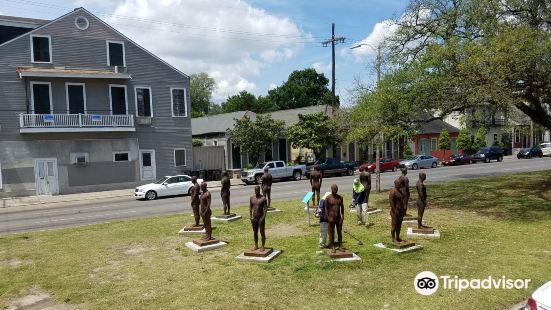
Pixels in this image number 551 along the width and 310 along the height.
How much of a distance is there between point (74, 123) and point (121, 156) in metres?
3.83

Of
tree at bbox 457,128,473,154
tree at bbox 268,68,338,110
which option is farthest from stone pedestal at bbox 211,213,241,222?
tree at bbox 268,68,338,110

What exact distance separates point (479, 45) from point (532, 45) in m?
1.53

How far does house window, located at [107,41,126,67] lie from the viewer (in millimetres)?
30266

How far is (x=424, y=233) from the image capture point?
12.1 meters

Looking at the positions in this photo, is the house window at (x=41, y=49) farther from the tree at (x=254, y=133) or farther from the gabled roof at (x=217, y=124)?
the gabled roof at (x=217, y=124)

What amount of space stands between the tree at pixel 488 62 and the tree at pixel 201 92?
228ft

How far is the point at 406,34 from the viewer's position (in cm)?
2036

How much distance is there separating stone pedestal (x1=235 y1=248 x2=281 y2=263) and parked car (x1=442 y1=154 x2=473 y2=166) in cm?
3907

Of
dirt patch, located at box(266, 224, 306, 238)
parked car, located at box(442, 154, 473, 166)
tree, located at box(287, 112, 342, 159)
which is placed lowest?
dirt patch, located at box(266, 224, 306, 238)

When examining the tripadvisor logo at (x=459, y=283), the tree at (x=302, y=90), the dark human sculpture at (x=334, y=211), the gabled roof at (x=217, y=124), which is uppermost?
the tree at (x=302, y=90)

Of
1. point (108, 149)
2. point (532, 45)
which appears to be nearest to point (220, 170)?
point (108, 149)

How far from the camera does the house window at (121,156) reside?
3033 cm

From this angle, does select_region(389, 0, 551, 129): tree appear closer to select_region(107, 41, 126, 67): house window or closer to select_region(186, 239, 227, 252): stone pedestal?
select_region(186, 239, 227, 252): stone pedestal

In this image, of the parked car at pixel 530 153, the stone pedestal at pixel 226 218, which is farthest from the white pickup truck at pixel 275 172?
the parked car at pixel 530 153
